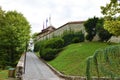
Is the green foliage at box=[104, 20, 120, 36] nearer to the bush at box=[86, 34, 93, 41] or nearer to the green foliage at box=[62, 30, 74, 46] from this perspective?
the bush at box=[86, 34, 93, 41]

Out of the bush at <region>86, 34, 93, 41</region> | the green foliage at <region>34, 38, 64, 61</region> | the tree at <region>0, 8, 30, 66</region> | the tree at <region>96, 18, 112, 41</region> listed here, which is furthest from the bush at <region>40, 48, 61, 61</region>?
the tree at <region>0, 8, 30, 66</region>

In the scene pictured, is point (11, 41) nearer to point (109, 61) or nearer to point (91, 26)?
point (91, 26)

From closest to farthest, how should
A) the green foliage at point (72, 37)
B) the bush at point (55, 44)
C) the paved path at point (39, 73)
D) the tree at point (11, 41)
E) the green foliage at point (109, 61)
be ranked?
1. the green foliage at point (109, 61)
2. the paved path at point (39, 73)
3. the bush at point (55, 44)
4. the tree at point (11, 41)
5. the green foliage at point (72, 37)

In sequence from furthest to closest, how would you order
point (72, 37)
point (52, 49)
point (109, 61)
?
point (72, 37) < point (52, 49) < point (109, 61)

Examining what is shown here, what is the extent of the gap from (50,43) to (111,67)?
1273 inches

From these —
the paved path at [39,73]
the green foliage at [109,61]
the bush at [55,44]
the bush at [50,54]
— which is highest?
the bush at [55,44]

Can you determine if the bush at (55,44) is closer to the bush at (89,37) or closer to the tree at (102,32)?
the bush at (89,37)

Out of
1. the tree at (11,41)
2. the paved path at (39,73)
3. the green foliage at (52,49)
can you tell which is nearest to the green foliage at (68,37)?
the green foliage at (52,49)

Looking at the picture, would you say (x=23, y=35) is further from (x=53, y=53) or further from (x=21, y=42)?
(x=53, y=53)

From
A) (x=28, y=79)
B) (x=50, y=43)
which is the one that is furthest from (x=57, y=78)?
(x=50, y=43)

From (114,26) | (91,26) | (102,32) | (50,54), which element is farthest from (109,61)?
(91,26)

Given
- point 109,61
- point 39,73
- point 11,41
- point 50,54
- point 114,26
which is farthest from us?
point 11,41

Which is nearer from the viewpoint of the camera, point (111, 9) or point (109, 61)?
point (109, 61)

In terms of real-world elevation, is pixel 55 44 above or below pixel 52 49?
above
